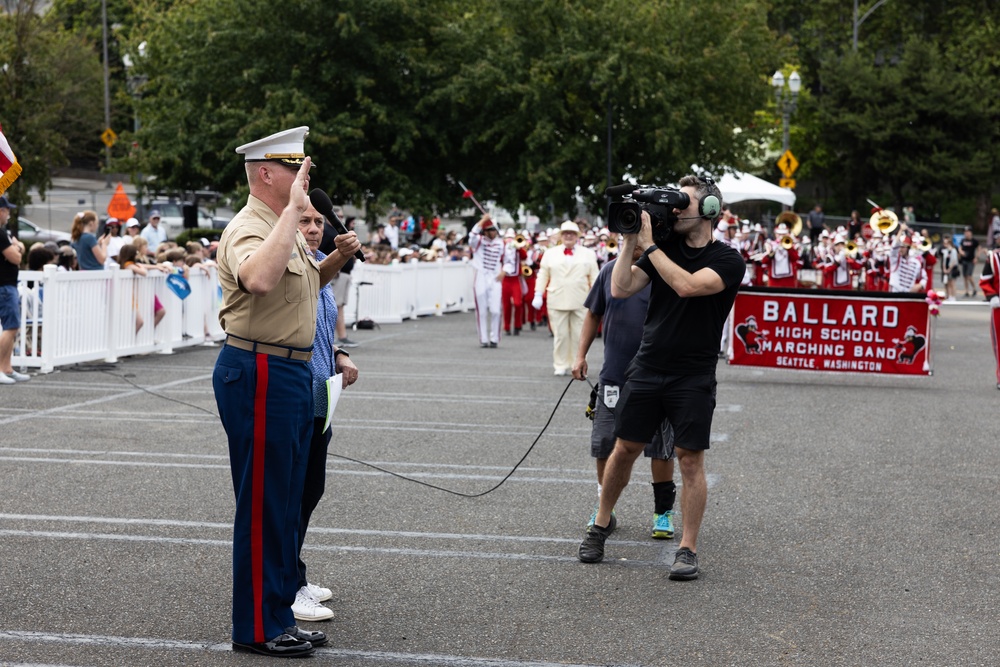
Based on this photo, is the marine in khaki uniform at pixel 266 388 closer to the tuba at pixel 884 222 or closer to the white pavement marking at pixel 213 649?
the white pavement marking at pixel 213 649

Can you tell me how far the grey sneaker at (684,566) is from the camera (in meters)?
6.52

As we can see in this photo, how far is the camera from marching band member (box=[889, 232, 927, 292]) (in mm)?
24219

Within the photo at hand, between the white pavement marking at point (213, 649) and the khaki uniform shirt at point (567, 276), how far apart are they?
10689 mm

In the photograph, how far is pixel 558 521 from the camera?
7.90 metres

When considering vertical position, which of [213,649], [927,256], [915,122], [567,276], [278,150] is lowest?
[213,649]

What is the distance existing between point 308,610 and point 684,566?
185 cm

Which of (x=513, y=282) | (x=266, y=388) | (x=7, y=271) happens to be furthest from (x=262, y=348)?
(x=513, y=282)

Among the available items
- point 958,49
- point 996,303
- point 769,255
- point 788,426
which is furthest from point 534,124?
point 958,49

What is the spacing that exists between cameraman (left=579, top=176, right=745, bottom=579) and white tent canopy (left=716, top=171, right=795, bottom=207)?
1189 inches

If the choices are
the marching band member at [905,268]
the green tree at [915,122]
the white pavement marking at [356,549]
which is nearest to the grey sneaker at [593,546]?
the white pavement marking at [356,549]

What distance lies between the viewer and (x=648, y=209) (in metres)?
6.62

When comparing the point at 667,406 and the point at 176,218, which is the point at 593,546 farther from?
the point at 176,218

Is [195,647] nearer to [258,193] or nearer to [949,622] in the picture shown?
[258,193]

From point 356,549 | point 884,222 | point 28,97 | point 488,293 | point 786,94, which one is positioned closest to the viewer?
point 356,549
